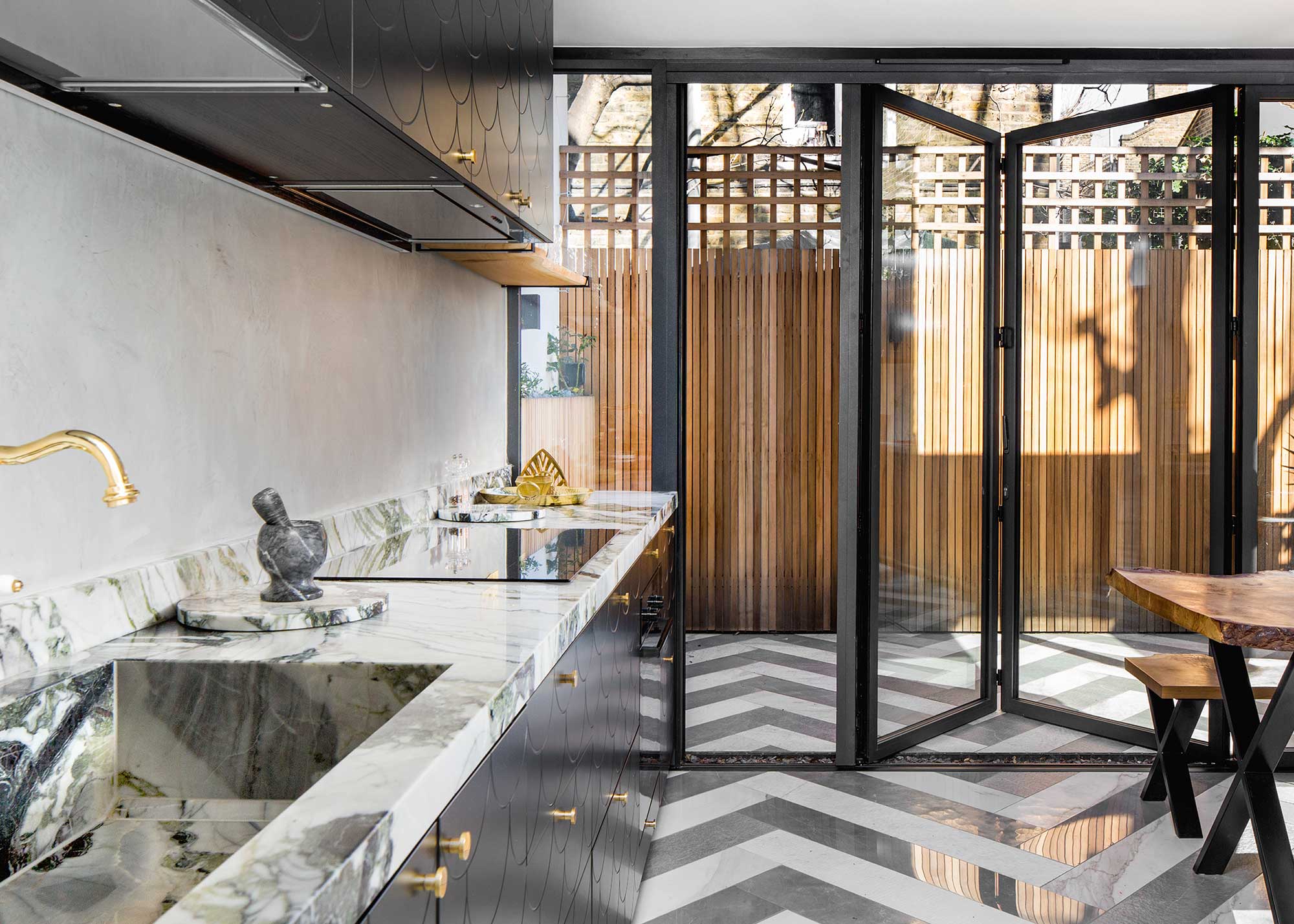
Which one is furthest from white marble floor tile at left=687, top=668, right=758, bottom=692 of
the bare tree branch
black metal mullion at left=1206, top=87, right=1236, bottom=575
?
the bare tree branch

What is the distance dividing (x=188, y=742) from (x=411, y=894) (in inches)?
21.5

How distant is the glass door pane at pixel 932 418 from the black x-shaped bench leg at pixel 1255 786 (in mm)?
1017

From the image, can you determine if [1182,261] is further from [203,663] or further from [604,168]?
[203,663]

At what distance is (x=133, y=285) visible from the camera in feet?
4.79

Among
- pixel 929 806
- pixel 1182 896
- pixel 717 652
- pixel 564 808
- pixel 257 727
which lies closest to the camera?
pixel 257 727

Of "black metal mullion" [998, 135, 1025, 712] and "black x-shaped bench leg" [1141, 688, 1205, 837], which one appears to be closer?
"black x-shaped bench leg" [1141, 688, 1205, 837]

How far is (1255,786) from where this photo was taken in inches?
103

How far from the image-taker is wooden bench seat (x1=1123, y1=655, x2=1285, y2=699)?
9.70 ft

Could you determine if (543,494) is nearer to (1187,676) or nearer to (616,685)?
(616,685)

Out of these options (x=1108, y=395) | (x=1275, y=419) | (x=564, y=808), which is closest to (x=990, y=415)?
(x=1108, y=395)

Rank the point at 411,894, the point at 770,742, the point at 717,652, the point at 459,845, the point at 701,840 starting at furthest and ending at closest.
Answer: the point at 717,652 < the point at 770,742 < the point at 701,840 < the point at 459,845 < the point at 411,894

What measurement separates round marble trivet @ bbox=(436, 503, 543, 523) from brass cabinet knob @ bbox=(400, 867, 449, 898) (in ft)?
5.79

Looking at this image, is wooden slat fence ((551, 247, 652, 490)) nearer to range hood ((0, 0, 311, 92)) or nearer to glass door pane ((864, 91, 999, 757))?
glass door pane ((864, 91, 999, 757))

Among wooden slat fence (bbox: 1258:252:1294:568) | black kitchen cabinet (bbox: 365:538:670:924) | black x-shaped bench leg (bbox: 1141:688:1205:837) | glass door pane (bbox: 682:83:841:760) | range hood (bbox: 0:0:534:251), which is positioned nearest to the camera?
black kitchen cabinet (bbox: 365:538:670:924)
